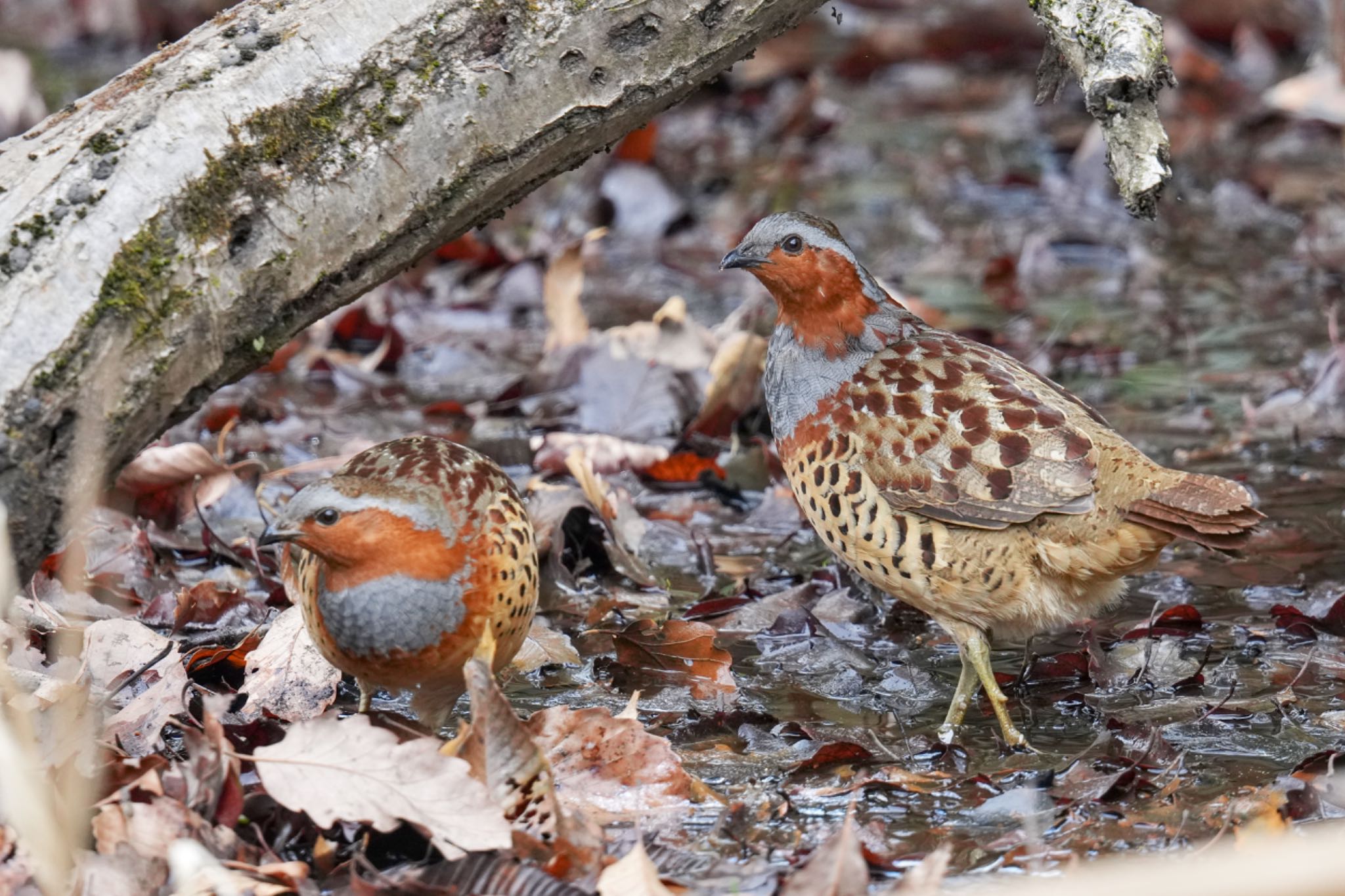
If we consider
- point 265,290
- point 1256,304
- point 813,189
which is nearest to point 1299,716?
point 265,290

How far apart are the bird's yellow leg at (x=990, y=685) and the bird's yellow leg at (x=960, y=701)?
3 cm

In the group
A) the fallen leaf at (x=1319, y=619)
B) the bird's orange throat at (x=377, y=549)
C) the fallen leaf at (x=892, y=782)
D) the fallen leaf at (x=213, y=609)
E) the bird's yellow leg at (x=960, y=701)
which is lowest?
the fallen leaf at (x=1319, y=619)

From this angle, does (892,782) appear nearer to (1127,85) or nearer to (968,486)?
(968,486)

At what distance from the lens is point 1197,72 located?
1176cm

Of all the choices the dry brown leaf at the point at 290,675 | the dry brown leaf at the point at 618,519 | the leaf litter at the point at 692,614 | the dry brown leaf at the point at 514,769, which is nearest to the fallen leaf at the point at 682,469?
the leaf litter at the point at 692,614

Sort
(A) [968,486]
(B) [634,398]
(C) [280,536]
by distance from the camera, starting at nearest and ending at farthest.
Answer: (C) [280,536]
(A) [968,486]
(B) [634,398]

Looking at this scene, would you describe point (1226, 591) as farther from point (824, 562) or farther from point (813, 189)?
point (813, 189)

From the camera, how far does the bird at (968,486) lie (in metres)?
4.31

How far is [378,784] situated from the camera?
330 centimetres

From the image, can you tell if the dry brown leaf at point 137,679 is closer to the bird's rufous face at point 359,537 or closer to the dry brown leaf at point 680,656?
the bird's rufous face at point 359,537

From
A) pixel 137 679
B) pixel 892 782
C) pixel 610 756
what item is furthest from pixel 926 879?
pixel 137 679

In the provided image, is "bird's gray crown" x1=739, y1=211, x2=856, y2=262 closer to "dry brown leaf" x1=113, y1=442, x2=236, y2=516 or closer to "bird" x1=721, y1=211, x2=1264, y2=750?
"bird" x1=721, y1=211, x2=1264, y2=750

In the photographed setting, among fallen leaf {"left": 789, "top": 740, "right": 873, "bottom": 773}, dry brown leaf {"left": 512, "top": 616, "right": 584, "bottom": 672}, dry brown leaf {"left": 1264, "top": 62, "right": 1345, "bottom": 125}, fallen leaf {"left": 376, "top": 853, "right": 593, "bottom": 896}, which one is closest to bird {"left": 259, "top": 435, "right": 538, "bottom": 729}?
dry brown leaf {"left": 512, "top": 616, "right": 584, "bottom": 672}

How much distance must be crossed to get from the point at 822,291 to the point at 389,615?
1.84m
